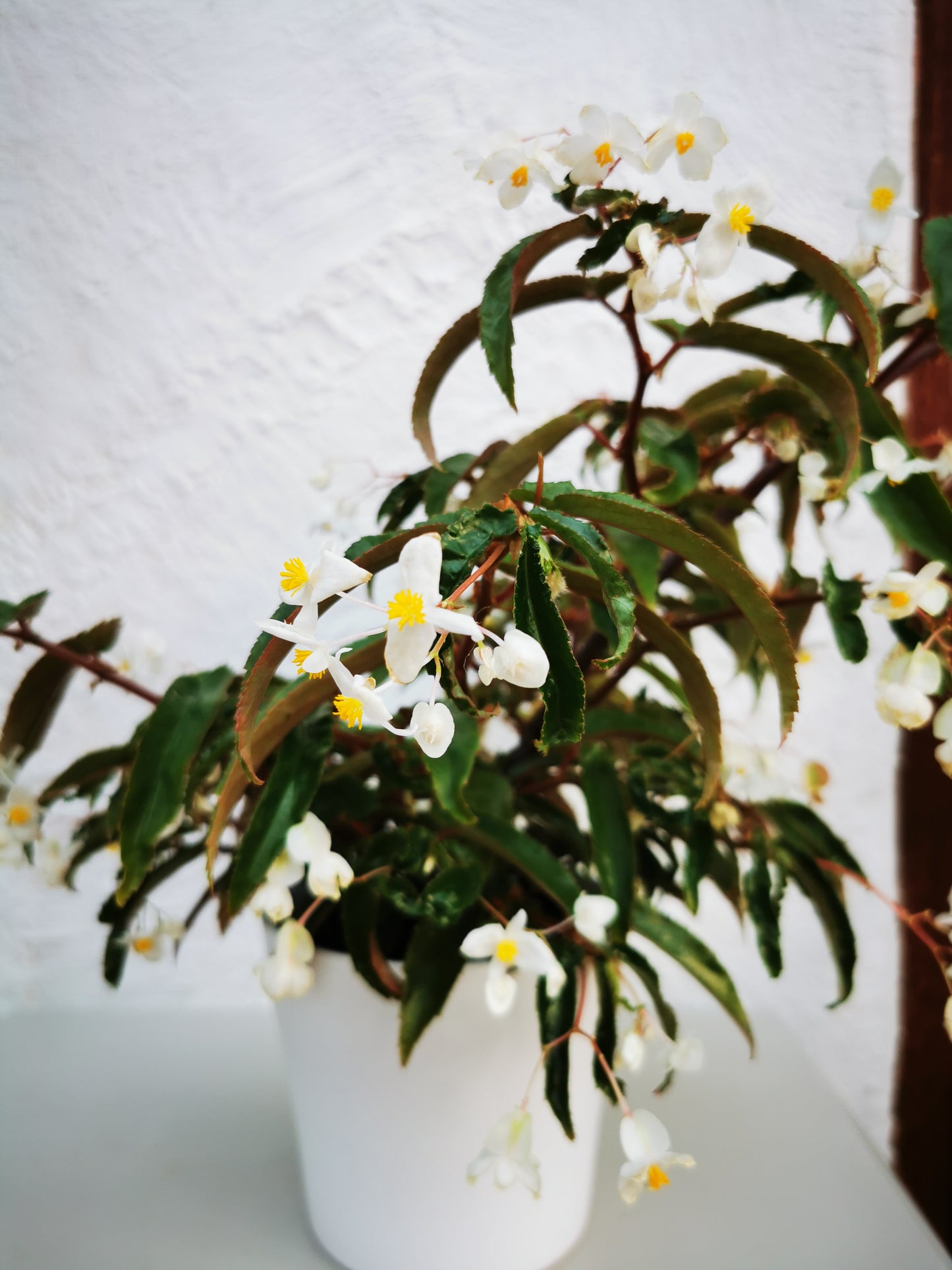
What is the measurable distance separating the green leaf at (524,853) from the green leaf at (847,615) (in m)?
0.17

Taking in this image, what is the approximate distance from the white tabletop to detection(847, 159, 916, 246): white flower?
585 millimetres

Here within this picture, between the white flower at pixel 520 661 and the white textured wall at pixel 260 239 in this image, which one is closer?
the white flower at pixel 520 661

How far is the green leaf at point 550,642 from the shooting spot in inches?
10.7

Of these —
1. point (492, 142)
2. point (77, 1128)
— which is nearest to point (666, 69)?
point (492, 142)

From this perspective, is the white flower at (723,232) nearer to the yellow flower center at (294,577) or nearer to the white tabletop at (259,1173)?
the yellow flower center at (294,577)

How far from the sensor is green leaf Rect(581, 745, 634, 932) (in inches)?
17.2

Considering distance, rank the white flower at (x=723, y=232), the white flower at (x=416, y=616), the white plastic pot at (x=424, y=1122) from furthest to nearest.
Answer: the white plastic pot at (x=424, y=1122) → the white flower at (x=723, y=232) → the white flower at (x=416, y=616)

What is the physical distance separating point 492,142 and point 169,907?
75 centimetres

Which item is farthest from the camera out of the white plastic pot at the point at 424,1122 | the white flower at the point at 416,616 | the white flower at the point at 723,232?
the white plastic pot at the point at 424,1122

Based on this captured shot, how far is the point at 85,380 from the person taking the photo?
0.85 meters

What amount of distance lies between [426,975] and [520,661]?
0.24 meters

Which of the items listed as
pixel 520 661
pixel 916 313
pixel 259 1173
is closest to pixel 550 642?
pixel 520 661

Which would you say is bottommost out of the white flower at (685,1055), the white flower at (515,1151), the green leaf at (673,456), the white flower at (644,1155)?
the white flower at (515,1151)

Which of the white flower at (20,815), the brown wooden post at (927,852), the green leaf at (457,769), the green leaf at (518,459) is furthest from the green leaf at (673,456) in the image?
the brown wooden post at (927,852)
